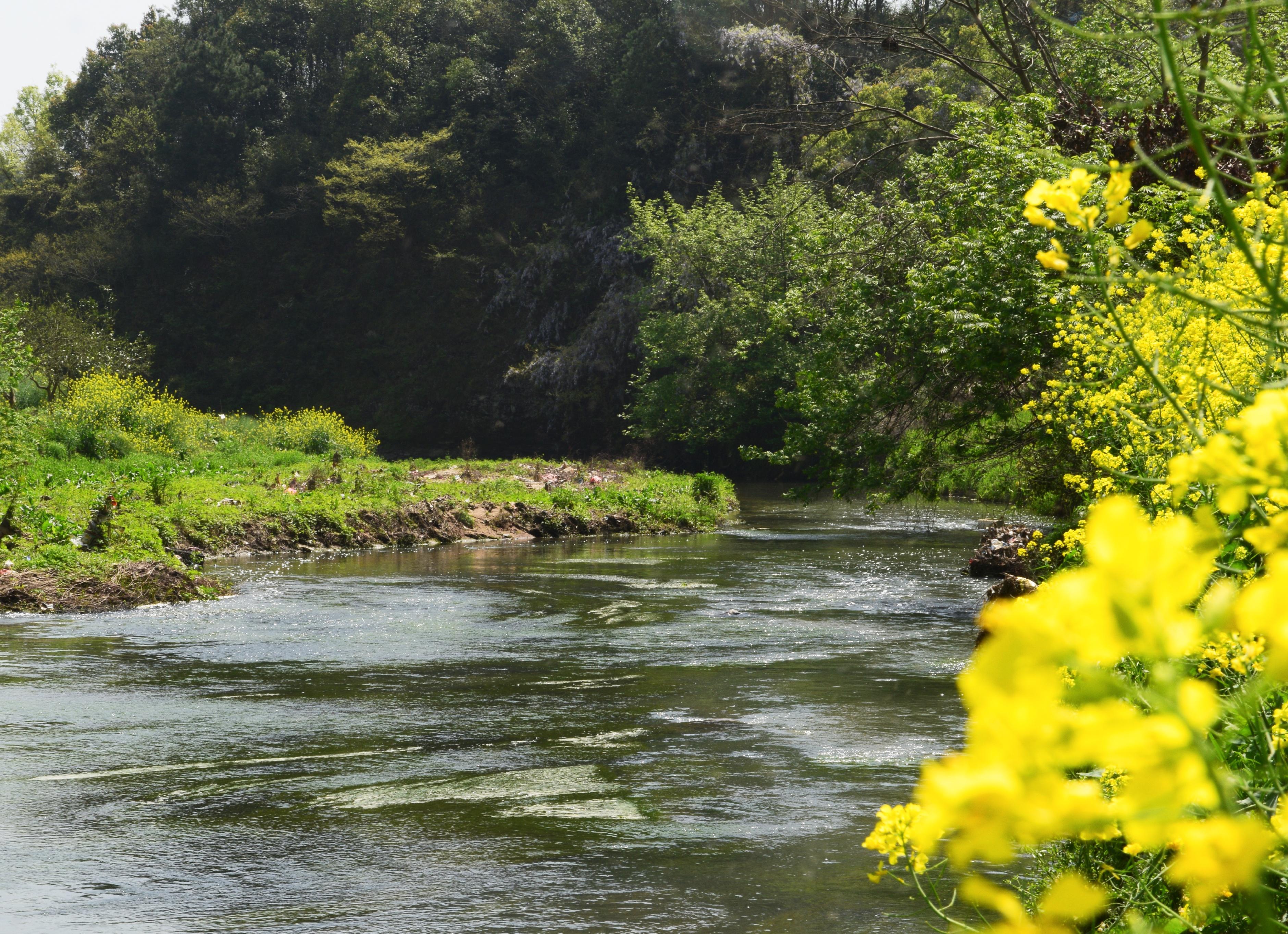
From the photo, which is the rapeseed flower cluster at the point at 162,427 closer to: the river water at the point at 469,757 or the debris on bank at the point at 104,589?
the debris on bank at the point at 104,589

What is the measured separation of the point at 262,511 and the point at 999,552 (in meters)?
11.1

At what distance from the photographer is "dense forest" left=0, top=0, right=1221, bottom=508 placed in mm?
34781

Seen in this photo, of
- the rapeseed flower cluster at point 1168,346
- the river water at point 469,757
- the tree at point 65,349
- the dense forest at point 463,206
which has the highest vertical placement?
the dense forest at point 463,206

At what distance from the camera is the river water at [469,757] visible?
16.2ft

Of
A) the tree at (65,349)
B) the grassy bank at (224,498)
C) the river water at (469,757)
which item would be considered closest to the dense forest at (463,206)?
the tree at (65,349)

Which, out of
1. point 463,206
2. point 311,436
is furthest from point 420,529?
point 463,206

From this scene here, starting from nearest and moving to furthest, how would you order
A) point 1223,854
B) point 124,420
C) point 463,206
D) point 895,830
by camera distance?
1. point 1223,854
2. point 895,830
3. point 124,420
4. point 463,206

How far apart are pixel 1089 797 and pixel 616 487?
23833 mm

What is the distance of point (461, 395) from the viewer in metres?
43.8

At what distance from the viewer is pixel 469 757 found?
7184 mm

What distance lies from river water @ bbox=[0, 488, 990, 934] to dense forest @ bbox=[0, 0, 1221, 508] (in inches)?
610

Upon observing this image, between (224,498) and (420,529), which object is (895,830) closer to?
(224,498)

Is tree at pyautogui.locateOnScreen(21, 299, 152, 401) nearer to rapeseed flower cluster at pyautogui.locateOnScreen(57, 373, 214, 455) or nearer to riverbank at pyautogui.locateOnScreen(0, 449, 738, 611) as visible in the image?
rapeseed flower cluster at pyautogui.locateOnScreen(57, 373, 214, 455)

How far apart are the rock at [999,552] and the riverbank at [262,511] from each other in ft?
24.2
